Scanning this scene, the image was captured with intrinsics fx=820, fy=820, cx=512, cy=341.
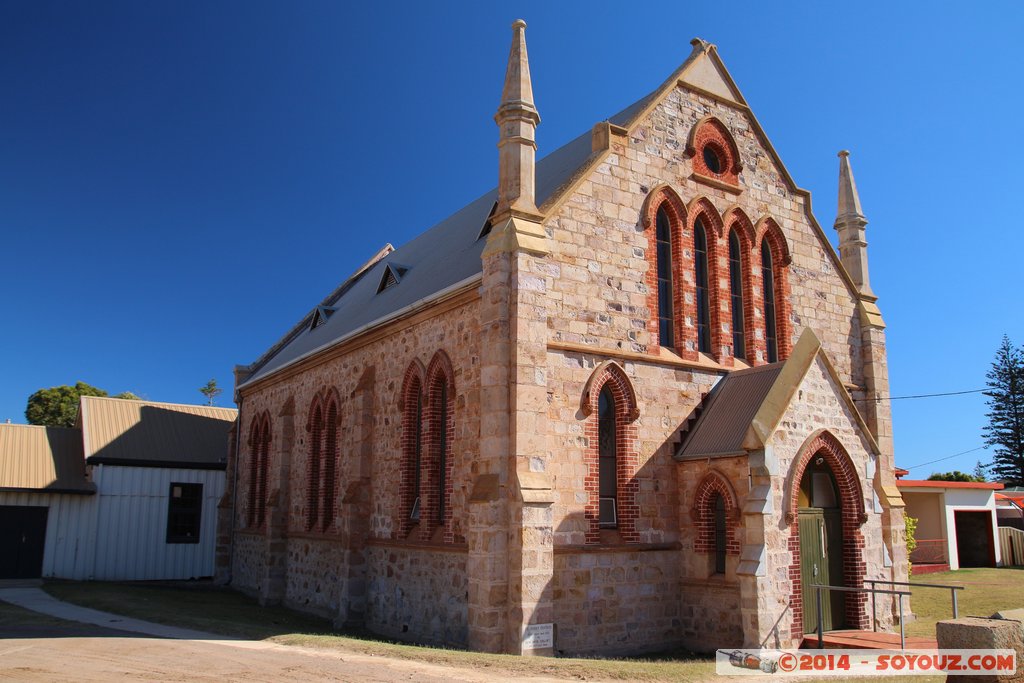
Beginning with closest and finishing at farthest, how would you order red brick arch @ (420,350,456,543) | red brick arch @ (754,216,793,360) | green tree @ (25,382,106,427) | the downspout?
red brick arch @ (420,350,456,543), red brick arch @ (754,216,793,360), the downspout, green tree @ (25,382,106,427)

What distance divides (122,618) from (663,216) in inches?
578

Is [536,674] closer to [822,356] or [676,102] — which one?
[822,356]

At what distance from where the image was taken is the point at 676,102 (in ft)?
58.1

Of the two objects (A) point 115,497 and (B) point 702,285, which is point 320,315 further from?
(B) point 702,285

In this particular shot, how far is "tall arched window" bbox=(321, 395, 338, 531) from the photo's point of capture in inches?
875

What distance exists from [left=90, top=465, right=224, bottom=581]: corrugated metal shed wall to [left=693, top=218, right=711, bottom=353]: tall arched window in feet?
69.2

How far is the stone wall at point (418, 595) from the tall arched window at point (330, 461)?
3229 millimetres

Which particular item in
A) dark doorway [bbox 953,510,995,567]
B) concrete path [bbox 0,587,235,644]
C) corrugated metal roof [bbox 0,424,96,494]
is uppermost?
corrugated metal roof [bbox 0,424,96,494]

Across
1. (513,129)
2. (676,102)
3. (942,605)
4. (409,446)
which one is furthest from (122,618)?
(942,605)

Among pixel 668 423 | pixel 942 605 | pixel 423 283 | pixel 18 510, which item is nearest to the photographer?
pixel 668 423

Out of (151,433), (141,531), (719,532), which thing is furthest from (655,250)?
(151,433)

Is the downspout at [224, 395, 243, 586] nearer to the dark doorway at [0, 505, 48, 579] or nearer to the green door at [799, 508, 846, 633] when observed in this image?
the dark doorway at [0, 505, 48, 579]

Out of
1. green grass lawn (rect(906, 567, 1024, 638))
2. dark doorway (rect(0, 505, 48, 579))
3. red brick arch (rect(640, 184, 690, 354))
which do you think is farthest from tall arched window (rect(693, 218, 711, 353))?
dark doorway (rect(0, 505, 48, 579))

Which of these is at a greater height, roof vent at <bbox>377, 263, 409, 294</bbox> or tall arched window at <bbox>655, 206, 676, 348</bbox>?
roof vent at <bbox>377, 263, 409, 294</bbox>
